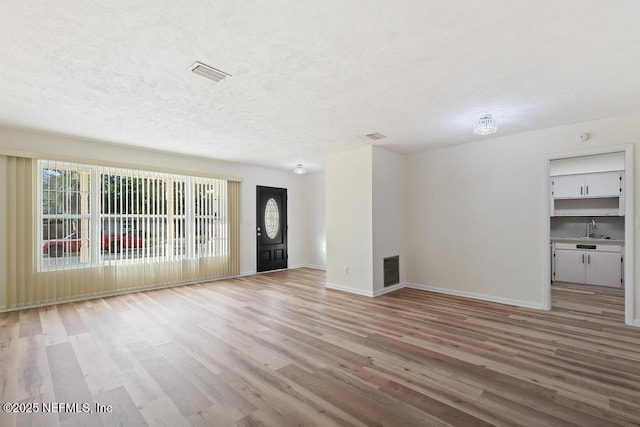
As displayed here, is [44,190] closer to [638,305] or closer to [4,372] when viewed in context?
[4,372]

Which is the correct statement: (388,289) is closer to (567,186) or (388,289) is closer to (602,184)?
(567,186)

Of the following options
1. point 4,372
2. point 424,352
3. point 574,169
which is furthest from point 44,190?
point 574,169

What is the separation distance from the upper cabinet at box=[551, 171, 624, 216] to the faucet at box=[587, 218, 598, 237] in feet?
0.84

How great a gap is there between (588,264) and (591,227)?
0.92 meters

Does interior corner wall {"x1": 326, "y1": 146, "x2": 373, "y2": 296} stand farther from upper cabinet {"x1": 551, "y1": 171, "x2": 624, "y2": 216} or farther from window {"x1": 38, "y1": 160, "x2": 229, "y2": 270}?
upper cabinet {"x1": 551, "y1": 171, "x2": 624, "y2": 216}

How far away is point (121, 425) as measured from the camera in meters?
1.91

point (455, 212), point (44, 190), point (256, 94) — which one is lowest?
point (455, 212)

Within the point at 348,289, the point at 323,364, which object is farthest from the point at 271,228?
the point at 323,364

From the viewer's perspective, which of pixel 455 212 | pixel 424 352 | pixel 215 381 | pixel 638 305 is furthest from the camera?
pixel 455 212

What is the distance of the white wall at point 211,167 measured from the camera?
4.51 meters

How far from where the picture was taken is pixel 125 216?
210 inches

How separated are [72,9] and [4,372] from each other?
301 centimetres

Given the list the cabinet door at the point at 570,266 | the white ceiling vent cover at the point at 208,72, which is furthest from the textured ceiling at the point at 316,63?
the cabinet door at the point at 570,266

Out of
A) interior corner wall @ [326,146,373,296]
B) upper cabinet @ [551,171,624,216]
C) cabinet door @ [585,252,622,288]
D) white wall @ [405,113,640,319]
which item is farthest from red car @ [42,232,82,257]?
cabinet door @ [585,252,622,288]
